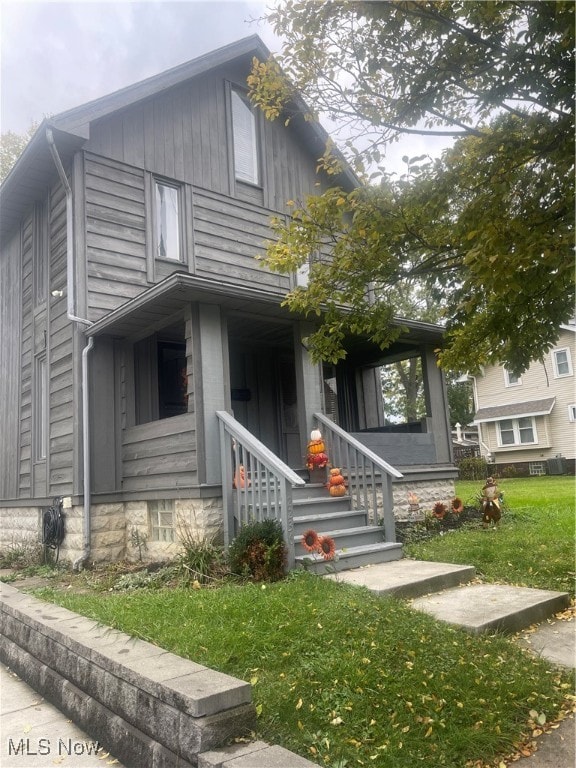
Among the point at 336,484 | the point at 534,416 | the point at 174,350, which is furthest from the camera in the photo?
the point at 534,416

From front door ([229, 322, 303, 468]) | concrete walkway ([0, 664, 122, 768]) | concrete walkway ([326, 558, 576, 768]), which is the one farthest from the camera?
front door ([229, 322, 303, 468])

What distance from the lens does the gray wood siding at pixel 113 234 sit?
8297mm

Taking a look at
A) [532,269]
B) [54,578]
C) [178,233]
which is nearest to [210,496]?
[54,578]

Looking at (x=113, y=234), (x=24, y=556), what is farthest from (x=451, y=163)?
(x=24, y=556)

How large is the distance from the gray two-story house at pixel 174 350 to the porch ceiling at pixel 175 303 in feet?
0.11

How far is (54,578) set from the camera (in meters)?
7.28

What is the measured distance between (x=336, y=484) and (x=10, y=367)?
7.09 metres

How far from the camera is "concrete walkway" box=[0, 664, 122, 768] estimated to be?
3.15 meters

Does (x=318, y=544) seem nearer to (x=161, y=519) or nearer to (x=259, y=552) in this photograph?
(x=259, y=552)

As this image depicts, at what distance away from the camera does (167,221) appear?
947 centimetres

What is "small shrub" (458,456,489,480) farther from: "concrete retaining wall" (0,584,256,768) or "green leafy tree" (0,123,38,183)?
"concrete retaining wall" (0,584,256,768)

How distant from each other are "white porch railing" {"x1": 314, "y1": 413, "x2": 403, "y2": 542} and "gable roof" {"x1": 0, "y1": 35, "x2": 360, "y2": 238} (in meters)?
3.26

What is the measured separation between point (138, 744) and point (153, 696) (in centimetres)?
28

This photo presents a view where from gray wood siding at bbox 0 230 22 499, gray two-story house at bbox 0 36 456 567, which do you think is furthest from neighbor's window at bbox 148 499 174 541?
gray wood siding at bbox 0 230 22 499
